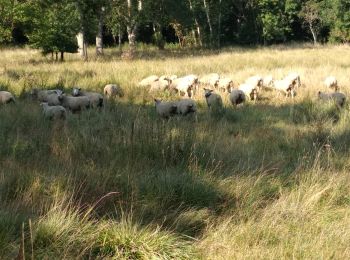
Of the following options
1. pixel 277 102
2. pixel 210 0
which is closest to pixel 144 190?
pixel 277 102

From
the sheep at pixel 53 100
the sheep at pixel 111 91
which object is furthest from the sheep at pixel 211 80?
the sheep at pixel 53 100

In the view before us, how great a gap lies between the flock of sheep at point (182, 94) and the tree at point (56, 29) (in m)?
10.0

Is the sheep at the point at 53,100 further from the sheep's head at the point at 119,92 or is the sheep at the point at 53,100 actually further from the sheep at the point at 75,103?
the sheep's head at the point at 119,92

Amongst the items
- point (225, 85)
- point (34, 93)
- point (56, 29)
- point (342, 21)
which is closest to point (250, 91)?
point (225, 85)

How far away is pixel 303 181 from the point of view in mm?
4758

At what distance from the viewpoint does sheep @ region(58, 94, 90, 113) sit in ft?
34.1

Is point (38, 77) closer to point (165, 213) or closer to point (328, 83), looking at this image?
point (328, 83)

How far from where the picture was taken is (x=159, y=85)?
13688 millimetres

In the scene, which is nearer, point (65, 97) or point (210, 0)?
point (65, 97)

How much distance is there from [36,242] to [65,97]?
25.4 feet

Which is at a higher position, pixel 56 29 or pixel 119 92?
pixel 56 29

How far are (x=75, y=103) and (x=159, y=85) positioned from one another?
3.78 m

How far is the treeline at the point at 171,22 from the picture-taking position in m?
24.0

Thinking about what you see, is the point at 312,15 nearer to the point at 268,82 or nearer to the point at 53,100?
the point at 268,82
